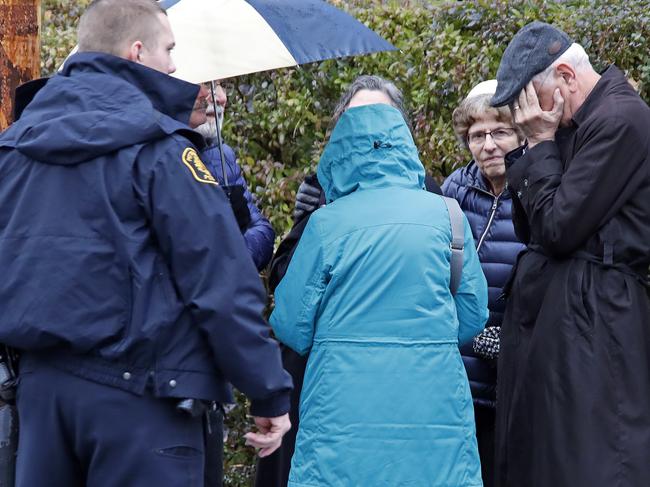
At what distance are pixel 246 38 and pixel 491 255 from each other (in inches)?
53.6

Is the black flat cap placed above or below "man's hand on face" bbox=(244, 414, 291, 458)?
above

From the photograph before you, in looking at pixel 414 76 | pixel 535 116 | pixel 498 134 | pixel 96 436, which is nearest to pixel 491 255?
pixel 498 134

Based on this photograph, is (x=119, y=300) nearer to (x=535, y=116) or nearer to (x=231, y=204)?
(x=231, y=204)

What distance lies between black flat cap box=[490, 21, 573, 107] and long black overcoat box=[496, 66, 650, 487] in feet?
0.73

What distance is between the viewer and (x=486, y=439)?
15.0 feet

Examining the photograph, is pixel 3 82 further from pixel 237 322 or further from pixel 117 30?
pixel 237 322

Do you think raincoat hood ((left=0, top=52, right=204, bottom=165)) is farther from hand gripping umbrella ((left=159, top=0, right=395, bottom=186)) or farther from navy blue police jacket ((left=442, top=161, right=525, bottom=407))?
navy blue police jacket ((left=442, top=161, right=525, bottom=407))

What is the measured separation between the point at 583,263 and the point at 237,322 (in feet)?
4.76

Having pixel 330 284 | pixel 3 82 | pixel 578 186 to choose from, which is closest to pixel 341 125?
pixel 330 284

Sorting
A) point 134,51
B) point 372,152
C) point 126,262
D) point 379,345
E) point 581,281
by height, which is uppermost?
point 134,51

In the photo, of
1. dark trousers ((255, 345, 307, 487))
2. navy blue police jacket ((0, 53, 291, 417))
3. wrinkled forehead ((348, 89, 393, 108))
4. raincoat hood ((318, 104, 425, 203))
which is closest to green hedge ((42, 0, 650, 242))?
wrinkled forehead ((348, 89, 393, 108))

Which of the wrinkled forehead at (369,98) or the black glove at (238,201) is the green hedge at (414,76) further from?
the black glove at (238,201)

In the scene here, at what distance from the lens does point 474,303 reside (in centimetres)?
379

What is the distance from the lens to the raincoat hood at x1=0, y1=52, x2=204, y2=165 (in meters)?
2.95
